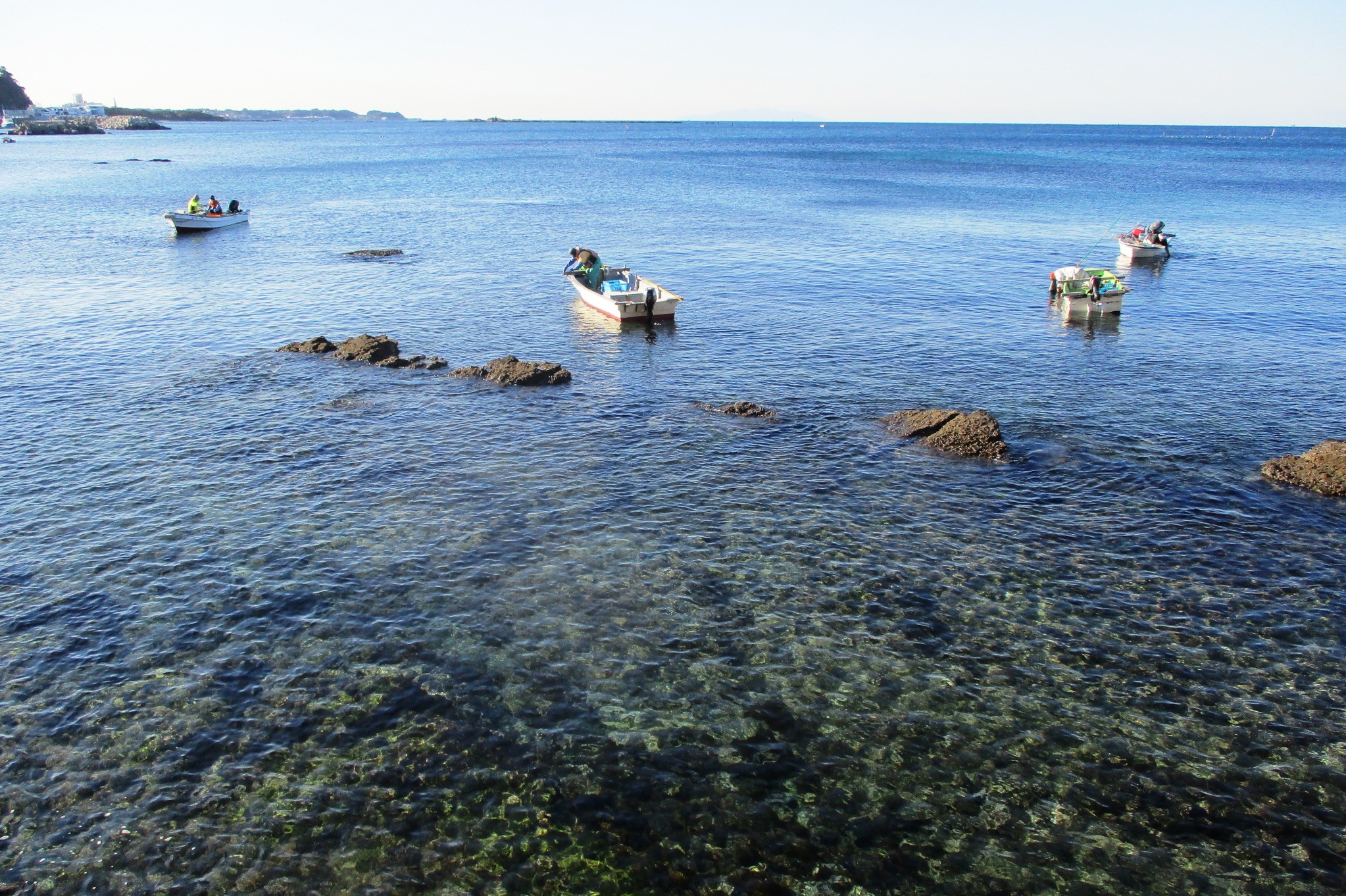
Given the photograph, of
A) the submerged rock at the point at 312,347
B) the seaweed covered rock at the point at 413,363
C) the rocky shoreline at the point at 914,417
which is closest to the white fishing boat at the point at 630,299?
the rocky shoreline at the point at 914,417

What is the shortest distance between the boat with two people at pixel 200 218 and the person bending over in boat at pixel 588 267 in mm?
39606

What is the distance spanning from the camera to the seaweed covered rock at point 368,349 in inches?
1398

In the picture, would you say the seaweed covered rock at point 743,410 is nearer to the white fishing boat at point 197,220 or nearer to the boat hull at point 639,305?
the boat hull at point 639,305

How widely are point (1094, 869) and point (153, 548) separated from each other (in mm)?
20810

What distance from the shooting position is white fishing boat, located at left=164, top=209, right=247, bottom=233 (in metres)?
67.4

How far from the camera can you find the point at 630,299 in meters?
42.4

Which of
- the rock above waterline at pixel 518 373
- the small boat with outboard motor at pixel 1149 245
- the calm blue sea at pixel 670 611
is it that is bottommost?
the calm blue sea at pixel 670 611

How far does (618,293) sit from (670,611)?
28819mm

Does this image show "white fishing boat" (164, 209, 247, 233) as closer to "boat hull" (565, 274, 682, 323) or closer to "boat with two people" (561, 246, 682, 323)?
"boat with two people" (561, 246, 682, 323)

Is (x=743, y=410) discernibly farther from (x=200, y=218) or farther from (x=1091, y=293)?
(x=200, y=218)

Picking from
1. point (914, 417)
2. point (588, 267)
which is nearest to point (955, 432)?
point (914, 417)


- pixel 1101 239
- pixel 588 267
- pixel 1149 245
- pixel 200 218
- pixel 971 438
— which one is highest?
pixel 200 218

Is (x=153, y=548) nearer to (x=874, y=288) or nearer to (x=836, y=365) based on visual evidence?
(x=836, y=365)

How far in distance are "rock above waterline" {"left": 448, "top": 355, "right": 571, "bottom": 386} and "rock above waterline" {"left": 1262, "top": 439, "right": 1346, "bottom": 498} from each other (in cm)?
2405
